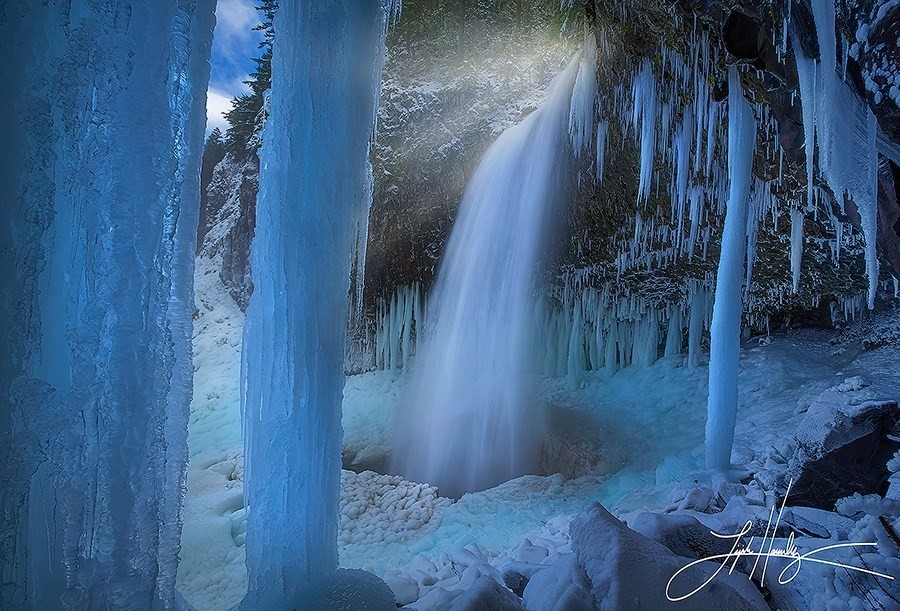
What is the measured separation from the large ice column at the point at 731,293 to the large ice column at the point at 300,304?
4.60 m

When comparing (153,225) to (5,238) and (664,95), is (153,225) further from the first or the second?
(664,95)

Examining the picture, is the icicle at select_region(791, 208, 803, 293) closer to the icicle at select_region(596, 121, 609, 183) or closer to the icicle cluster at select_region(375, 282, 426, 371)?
the icicle at select_region(596, 121, 609, 183)

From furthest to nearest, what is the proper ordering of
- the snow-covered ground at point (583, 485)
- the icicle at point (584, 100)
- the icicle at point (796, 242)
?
the icicle at point (584, 100) < the icicle at point (796, 242) < the snow-covered ground at point (583, 485)

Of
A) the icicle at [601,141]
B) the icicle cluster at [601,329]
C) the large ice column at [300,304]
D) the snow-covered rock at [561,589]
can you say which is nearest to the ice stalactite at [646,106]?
the icicle at [601,141]

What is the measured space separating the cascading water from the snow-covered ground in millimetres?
947

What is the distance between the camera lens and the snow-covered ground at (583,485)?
3684 mm

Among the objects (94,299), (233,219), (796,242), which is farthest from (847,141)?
(233,219)

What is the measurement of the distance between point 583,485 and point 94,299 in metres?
6.84

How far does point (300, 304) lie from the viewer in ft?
9.17

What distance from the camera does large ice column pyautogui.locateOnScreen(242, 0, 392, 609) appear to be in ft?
8.73

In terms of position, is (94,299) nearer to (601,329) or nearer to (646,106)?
(646,106)
